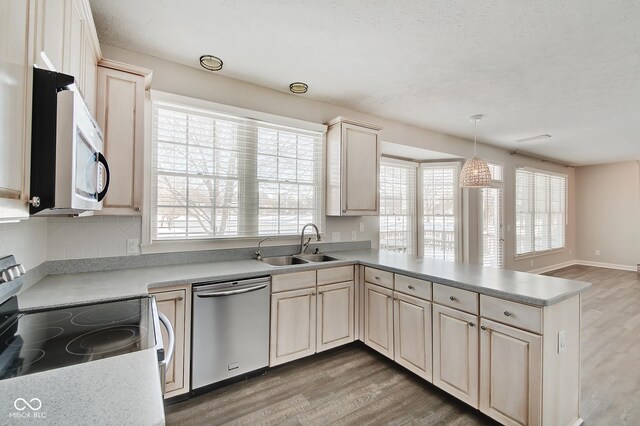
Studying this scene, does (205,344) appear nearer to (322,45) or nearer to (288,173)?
(288,173)

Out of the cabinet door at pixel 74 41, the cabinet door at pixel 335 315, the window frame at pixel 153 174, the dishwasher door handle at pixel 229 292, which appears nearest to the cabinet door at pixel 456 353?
the cabinet door at pixel 335 315

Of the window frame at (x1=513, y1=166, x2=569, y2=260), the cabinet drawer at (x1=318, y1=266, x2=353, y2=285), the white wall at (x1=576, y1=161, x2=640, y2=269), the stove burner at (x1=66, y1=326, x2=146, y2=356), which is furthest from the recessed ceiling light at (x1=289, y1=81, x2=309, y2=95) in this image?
the white wall at (x1=576, y1=161, x2=640, y2=269)

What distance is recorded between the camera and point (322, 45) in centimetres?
222

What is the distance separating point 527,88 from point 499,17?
4.61ft

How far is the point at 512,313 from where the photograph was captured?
170 centimetres

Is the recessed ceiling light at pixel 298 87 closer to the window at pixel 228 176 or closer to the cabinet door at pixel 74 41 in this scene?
the window at pixel 228 176

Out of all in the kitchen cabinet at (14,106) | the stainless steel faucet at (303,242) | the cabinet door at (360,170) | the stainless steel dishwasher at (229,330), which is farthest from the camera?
the cabinet door at (360,170)

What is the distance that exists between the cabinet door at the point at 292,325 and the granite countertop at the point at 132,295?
9.5 inches

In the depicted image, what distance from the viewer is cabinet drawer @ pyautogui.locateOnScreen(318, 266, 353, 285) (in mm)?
2624

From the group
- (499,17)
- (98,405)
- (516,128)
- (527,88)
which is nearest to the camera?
(98,405)

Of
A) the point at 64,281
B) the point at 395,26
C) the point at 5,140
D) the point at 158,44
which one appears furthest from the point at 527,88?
the point at 64,281

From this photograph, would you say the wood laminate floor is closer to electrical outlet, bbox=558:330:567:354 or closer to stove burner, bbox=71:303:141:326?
electrical outlet, bbox=558:330:567:354

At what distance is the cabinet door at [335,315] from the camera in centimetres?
262

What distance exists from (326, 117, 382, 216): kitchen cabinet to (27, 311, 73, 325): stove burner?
2.36 meters
